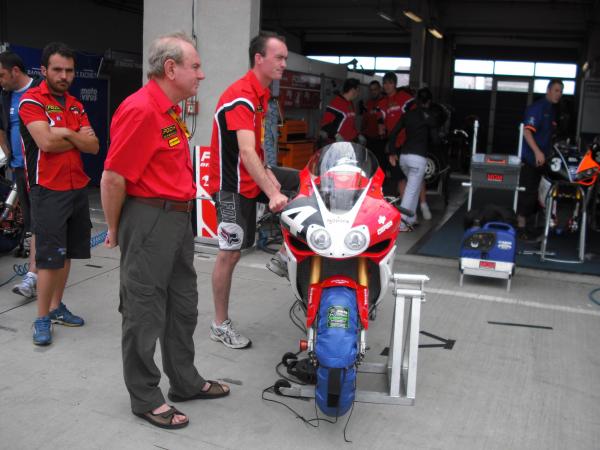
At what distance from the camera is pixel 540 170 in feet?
25.8

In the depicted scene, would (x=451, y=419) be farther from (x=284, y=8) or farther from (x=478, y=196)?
(x=284, y=8)

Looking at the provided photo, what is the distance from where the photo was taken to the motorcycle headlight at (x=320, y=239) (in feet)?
10.7

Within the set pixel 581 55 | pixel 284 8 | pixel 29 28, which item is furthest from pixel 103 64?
pixel 581 55

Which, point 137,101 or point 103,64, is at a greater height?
point 103,64

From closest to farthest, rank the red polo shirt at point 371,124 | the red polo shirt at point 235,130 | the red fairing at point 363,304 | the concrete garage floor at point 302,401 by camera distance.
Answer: the concrete garage floor at point 302,401 → the red fairing at point 363,304 → the red polo shirt at point 235,130 → the red polo shirt at point 371,124

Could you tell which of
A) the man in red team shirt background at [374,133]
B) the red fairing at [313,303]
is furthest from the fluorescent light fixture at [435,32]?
the red fairing at [313,303]

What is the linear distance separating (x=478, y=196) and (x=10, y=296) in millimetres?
8290

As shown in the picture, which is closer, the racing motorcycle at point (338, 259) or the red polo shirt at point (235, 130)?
the racing motorcycle at point (338, 259)

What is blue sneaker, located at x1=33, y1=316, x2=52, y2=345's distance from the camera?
424cm

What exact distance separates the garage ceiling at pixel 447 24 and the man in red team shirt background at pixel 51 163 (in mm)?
11878

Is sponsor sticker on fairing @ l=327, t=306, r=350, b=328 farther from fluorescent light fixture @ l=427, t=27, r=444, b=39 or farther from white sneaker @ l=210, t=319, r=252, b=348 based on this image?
fluorescent light fixture @ l=427, t=27, r=444, b=39

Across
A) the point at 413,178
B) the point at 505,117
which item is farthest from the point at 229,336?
the point at 505,117

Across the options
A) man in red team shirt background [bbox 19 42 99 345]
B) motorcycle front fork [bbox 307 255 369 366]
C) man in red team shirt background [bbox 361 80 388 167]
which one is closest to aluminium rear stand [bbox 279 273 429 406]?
motorcycle front fork [bbox 307 255 369 366]

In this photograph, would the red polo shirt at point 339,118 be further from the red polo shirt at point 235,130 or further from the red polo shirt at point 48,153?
the red polo shirt at point 48,153
